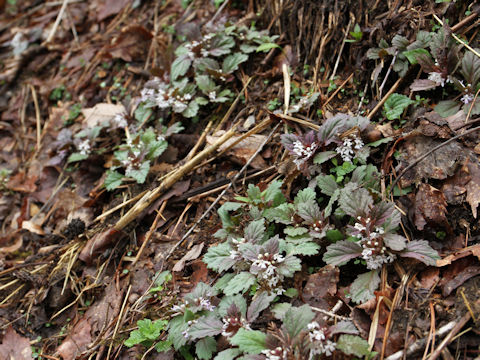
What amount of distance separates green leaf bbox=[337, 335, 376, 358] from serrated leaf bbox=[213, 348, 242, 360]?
1.76 feet

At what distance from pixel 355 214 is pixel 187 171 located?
1413mm

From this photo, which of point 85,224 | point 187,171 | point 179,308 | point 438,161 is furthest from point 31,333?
point 438,161

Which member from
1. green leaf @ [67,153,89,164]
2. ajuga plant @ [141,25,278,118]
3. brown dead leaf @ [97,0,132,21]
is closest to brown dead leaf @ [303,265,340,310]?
ajuga plant @ [141,25,278,118]

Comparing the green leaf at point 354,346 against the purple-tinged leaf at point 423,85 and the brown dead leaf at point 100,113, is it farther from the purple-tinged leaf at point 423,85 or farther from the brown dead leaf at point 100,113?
the brown dead leaf at point 100,113

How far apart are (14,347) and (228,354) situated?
1.72 meters

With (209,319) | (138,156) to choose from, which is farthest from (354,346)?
(138,156)

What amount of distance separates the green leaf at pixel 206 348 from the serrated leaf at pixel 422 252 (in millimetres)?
1163

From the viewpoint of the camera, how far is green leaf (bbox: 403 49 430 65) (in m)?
2.69

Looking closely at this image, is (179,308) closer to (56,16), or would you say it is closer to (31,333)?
(31,333)

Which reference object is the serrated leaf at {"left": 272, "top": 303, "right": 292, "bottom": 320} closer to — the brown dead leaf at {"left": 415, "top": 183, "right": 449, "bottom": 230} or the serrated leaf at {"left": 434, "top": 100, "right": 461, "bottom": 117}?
the brown dead leaf at {"left": 415, "top": 183, "right": 449, "bottom": 230}

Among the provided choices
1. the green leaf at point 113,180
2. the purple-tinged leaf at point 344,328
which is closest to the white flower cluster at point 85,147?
the green leaf at point 113,180

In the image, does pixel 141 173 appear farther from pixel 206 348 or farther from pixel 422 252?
pixel 422 252

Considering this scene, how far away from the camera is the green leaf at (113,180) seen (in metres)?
3.28

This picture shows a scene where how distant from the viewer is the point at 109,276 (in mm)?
2994
